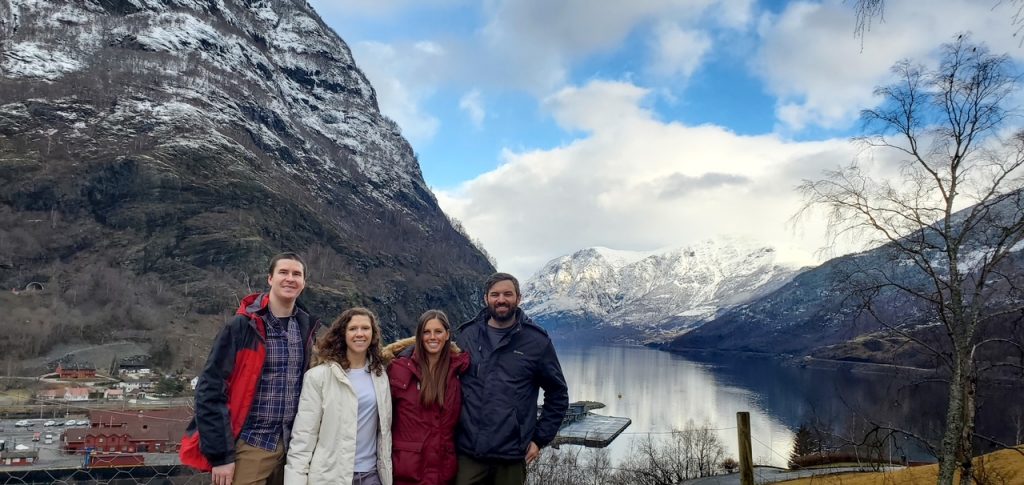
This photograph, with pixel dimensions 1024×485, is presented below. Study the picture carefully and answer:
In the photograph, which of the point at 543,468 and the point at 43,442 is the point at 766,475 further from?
the point at 43,442

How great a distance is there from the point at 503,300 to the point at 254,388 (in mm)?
1793

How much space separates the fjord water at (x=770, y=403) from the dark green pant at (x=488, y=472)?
258 inches

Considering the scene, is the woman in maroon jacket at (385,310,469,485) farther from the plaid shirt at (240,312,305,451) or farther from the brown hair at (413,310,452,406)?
the plaid shirt at (240,312,305,451)

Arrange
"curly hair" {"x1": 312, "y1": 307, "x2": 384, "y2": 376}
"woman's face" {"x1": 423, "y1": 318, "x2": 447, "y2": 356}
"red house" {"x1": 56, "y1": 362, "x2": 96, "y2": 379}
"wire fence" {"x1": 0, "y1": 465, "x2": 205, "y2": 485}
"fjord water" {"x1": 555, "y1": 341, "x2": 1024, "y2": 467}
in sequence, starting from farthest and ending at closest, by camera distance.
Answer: "red house" {"x1": 56, "y1": 362, "x2": 96, "y2": 379} < "fjord water" {"x1": 555, "y1": 341, "x2": 1024, "y2": 467} < "wire fence" {"x1": 0, "y1": 465, "x2": 205, "y2": 485} < "woman's face" {"x1": 423, "y1": 318, "x2": 447, "y2": 356} < "curly hair" {"x1": 312, "y1": 307, "x2": 384, "y2": 376}

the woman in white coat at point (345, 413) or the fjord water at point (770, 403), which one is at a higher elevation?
the woman in white coat at point (345, 413)

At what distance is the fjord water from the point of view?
40.8 m

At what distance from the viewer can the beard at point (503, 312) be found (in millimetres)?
4470

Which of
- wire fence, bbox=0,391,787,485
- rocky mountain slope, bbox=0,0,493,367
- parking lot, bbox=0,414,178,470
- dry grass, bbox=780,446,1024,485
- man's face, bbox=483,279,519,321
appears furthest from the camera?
rocky mountain slope, bbox=0,0,493,367

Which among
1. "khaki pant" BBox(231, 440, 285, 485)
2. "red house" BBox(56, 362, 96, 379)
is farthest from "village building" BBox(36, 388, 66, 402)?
"khaki pant" BBox(231, 440, 285, 485)

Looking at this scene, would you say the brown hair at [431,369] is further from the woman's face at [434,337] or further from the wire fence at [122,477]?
the wire fence at [122,477]

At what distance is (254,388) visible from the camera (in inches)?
149

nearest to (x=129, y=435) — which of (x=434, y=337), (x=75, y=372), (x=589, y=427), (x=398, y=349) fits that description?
A: (x=398, y=349)

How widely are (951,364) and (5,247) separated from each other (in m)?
122

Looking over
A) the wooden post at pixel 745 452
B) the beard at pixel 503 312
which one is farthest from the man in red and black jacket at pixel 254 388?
the wooden post at pixel 745 452
